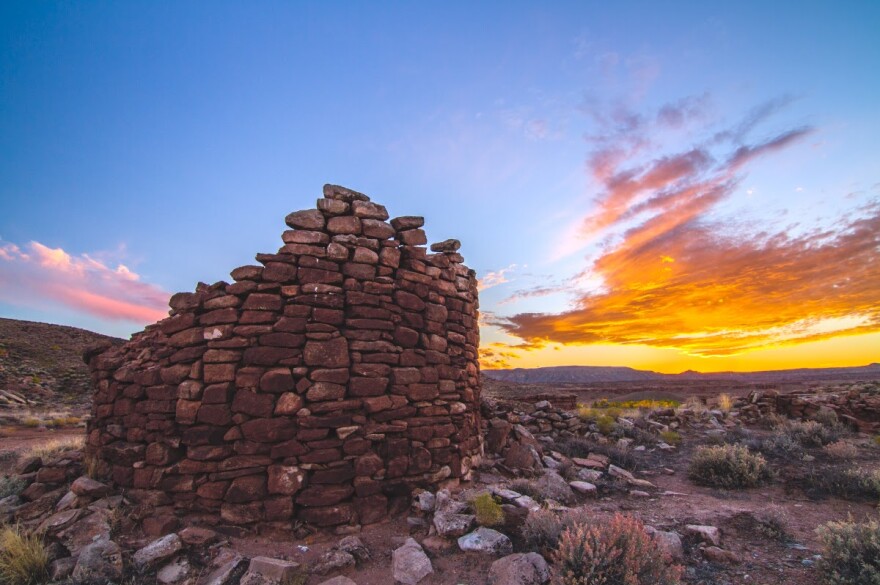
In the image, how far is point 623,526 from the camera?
156 inches

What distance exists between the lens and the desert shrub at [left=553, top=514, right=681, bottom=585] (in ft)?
11.4

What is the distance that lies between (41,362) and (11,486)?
87.0 feet

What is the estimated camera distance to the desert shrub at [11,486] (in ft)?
17.8

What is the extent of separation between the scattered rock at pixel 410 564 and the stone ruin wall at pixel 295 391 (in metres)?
0.94

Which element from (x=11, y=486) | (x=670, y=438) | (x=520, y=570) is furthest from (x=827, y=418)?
(x=11, y=486)

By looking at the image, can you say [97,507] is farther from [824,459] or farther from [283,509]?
[824,459]

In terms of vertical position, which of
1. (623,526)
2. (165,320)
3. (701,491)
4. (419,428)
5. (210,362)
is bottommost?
(701,491)

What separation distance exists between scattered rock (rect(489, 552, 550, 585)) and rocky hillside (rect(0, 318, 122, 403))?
23979 mm

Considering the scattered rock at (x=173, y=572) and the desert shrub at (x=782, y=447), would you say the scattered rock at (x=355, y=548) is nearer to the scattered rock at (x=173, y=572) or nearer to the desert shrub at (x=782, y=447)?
the scattered rock at (x=173, y=572)

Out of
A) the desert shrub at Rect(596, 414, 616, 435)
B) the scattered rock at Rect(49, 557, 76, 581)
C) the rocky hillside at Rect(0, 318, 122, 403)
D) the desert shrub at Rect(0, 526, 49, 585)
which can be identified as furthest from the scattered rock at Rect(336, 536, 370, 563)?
the rocky hillside at Rect(0, 318, 122, 403)

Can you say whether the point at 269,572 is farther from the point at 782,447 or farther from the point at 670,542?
the point at 782,447

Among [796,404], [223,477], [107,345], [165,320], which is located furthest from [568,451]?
[796,404]

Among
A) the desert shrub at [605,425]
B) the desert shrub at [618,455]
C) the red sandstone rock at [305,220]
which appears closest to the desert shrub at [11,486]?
the red sandstone rock at [305,220]

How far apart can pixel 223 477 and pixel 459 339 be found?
365cm
